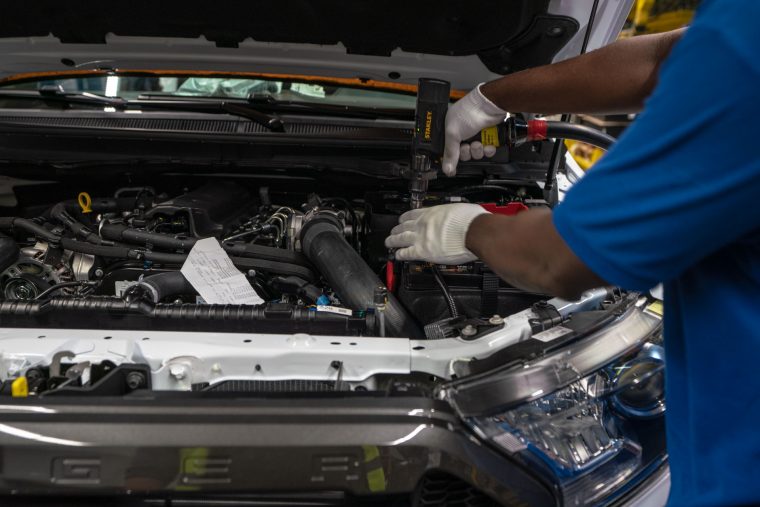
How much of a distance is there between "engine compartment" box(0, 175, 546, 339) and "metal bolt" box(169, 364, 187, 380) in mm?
203

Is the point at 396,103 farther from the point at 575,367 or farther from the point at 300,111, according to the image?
the point at 575,367

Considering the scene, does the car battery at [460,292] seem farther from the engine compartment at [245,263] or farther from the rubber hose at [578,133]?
the rubber hose at [578,133]

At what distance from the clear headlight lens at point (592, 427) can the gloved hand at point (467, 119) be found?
2.44 ft

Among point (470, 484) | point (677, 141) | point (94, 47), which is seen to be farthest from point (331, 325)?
point (94, 47)

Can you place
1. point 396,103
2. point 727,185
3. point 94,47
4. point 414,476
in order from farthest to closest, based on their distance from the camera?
point 396,103
point 94,47
point 414,476
point 727,185

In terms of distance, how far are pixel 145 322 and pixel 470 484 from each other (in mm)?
780

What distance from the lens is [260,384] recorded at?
3.51 ft

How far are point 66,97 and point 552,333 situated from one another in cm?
185

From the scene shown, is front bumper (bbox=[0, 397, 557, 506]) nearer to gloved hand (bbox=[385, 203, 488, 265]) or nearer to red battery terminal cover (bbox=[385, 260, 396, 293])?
gloved hand (bbox=[385, 203, 488, 265])

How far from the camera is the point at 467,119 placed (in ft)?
5.17

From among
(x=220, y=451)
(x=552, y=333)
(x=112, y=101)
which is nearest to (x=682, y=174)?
(x=552, y=333)

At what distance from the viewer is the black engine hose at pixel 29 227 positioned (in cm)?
164

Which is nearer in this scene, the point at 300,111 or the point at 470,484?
the point at 470,484

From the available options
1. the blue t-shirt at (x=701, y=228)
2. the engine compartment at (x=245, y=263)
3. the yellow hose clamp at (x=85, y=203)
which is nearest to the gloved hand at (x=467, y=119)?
the engine compartment at (x=245, y=263)
